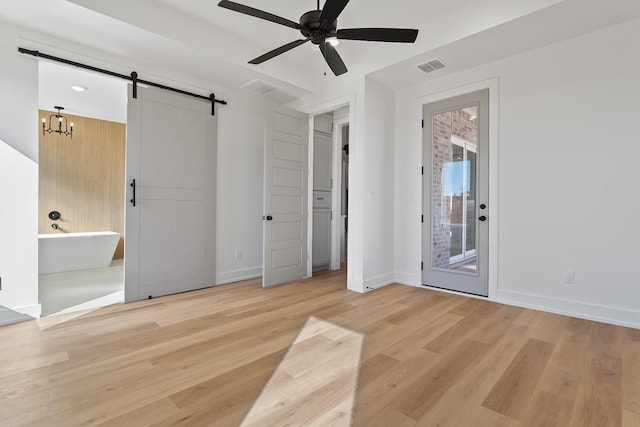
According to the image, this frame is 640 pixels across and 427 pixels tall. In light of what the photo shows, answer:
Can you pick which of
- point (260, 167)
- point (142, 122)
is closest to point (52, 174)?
point (142, 122)

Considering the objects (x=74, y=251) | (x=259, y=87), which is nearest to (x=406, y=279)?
(x=259, y=87)

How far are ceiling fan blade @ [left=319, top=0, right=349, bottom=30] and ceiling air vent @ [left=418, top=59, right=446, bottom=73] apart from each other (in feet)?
5.87

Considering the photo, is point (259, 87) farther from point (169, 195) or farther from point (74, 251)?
point (74, 251)

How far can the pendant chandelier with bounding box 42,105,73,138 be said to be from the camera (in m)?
5.32

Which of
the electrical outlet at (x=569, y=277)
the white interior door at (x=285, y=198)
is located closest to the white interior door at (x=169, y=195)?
the white interior door at (x=285, y=198)

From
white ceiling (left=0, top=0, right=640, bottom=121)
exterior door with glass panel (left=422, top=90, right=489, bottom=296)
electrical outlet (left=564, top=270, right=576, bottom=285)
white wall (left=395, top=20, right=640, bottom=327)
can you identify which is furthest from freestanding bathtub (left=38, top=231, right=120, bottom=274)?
electrical outlet (left=564, top=270, right=576, bottom=285)

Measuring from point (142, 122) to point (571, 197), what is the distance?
4579 mm

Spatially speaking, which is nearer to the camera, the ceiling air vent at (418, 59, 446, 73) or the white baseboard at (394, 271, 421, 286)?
the ceiling air vent at (418, 59, 446, 73)

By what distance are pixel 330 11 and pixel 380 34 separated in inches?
18.7

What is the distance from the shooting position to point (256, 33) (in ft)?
11.4

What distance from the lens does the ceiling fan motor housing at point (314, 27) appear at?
7.59 feet

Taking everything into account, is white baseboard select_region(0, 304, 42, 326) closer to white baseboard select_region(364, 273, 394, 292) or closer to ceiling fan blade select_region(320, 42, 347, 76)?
white baseboard select_region(364, 273, 394, 292)

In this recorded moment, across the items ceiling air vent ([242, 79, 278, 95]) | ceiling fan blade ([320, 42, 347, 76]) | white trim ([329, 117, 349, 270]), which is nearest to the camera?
ceiling fan blade ([320, 42, 347, 76])

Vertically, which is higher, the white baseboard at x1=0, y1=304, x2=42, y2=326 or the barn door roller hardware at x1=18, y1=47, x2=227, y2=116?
the barn door roller hardware at x1=18, y1=47, x2=227, y2=116
